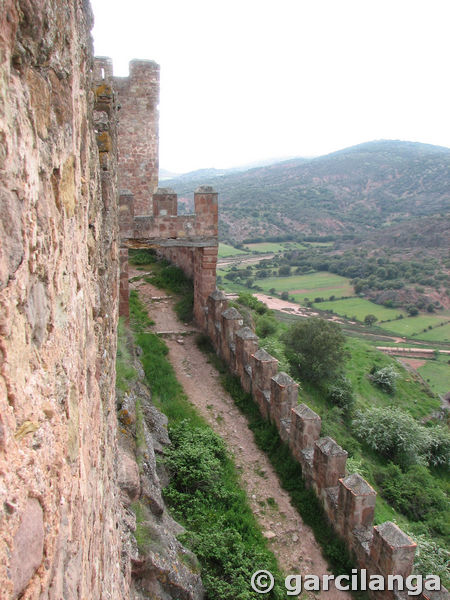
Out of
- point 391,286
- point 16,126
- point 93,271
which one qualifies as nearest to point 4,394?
point 16,126

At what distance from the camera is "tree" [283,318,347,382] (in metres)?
13.7

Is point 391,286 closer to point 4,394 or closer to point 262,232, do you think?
point 262,232

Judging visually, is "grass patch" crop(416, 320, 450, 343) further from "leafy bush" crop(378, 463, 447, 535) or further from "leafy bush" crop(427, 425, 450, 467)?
"leafy bush" crop(378, 463, 447, 535)

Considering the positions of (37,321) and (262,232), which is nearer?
(37,321)

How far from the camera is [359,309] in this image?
49250 millimetres

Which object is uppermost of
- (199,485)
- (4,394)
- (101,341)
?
(4,394)

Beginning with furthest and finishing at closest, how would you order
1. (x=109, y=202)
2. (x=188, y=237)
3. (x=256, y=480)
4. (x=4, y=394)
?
1. (x=188, y=237)
2. (x=256, y=480)
3. (x=109, y=202)
4. (x=4, y=394)

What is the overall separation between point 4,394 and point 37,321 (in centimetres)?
28

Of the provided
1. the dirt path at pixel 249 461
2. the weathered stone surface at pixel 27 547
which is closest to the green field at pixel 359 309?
the dirt path at pixel 249 461

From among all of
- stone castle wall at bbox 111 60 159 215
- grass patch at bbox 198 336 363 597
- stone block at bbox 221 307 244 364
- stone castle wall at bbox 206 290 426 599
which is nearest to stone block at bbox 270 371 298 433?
stone castle wall at bbox 206 290 426 599

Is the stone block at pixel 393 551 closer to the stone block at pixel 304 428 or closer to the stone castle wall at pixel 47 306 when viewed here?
the stone block at pixel 304 428

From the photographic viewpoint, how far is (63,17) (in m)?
1.60

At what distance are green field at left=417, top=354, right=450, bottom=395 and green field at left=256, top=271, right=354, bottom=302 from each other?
64.0 feet

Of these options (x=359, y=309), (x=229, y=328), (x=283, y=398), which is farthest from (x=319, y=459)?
(x=359, y=309)
